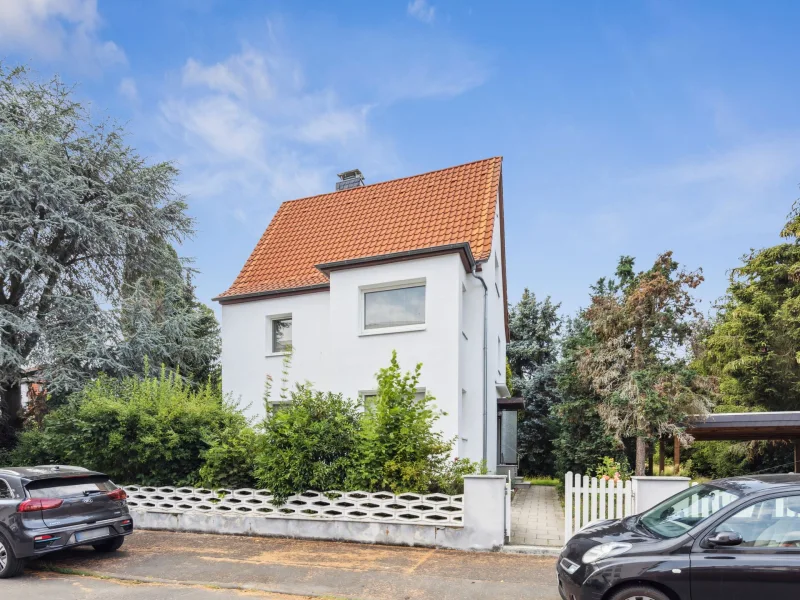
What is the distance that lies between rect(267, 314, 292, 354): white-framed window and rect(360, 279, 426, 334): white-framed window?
313 cm

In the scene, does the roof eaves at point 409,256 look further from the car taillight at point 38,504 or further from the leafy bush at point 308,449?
the car taillight at point 38,504

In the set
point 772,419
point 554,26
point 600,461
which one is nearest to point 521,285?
point 600,461

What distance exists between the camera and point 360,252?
14.6 meters

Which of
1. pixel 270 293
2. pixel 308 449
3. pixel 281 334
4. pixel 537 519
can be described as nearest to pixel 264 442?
pixel 308 449

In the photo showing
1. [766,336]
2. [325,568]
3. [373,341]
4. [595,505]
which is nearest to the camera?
[325,568]

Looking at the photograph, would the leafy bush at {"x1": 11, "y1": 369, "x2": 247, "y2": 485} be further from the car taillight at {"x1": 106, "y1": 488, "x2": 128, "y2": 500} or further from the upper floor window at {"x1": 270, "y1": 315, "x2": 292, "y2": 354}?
the upper floor window at {"x1": 270, "y1": 315, "x2": 292, "y2": 354}

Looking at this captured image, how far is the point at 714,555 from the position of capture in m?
4.87

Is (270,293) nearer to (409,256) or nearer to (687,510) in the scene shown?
(409,256)

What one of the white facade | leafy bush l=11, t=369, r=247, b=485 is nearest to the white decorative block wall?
leafy bush l=11, t=369, r=247, b=485

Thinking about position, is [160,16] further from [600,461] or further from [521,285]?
[521,285]

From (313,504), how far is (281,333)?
642 centimetres

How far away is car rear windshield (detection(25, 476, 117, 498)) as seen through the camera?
7.88 m

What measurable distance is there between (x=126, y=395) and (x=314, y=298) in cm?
500

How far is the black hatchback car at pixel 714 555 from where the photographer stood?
15.6 ft
